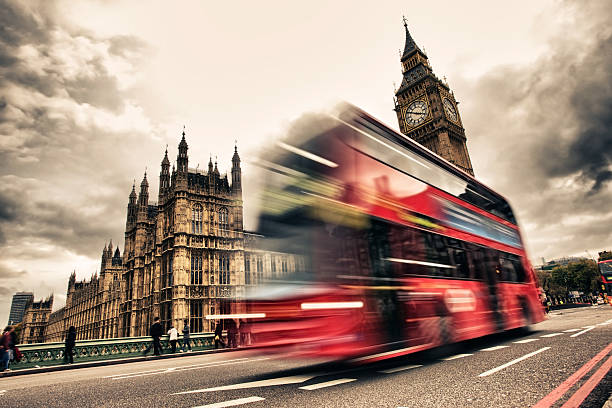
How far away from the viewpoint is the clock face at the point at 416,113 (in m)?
53.1

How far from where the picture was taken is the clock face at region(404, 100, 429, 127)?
174 feet

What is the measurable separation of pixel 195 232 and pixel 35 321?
110289 mm

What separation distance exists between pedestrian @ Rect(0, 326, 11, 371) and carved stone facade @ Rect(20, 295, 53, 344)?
12114 cm

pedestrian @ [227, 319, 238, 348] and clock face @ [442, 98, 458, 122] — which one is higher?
clock face @ [442, 98, 458, 122]

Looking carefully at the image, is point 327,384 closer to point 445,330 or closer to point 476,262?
point 445,330

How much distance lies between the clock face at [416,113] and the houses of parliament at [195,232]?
0.08 m

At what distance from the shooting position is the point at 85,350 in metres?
14.3

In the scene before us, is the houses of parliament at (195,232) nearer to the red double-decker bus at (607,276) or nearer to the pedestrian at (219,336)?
the pedestrian at (219,336)

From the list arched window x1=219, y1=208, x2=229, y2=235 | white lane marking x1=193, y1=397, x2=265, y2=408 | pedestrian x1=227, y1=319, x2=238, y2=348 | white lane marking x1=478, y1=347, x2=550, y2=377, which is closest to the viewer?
white lane marking x1=193, y1=397, x2=265, y2=408

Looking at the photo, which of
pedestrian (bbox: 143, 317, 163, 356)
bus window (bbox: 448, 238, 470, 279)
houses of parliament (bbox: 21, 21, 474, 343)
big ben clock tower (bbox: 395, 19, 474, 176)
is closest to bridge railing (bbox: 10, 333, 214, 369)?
pedestrian (bbox: 143, 317, 163, 356)

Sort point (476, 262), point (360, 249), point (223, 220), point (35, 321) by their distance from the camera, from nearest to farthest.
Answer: point (360, 249) < point (476, 262) < point (223, 220) < point (35, 321)

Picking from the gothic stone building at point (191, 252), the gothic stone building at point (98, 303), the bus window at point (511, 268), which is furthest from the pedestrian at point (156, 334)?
the gothic stone building at point (98, 303)

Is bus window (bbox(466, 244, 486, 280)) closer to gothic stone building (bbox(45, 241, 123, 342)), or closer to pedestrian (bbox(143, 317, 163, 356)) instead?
pedestrian (bbox(143, 317, 163, 356))

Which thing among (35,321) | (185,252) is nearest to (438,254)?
(185,252)
